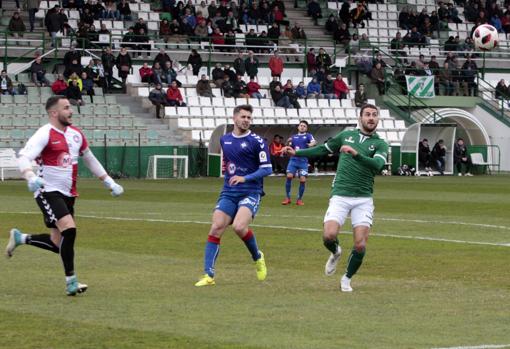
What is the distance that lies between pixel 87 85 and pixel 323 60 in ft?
40.1

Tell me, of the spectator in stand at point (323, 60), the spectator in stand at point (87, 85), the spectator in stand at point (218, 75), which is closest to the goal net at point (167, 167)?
the spectator in stand at point (87, 85)

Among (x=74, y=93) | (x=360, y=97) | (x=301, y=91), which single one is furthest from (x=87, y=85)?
(x=360, y=97)

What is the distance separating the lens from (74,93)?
→ 1877 inches

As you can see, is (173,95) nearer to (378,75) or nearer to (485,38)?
(378,75)

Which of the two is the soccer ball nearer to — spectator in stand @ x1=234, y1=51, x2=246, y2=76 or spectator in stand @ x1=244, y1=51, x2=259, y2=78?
spectator in stand @ x1=244, y1=51, x2=259, y2=78

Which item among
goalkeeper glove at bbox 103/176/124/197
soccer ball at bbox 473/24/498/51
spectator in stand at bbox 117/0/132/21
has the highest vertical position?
spectator in stand at bbox 117/0/132/21

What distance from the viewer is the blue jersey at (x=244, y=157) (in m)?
14.7

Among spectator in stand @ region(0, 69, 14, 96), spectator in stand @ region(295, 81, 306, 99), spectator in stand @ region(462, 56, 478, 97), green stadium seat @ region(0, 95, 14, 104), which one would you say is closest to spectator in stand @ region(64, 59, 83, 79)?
spectator in stand @ region(0, 69, 14, 96)

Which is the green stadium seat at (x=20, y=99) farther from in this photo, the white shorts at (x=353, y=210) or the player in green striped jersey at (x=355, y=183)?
the white shorts at (x=353, y=210)

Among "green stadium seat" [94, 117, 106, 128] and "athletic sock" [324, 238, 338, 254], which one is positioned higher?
"green stadium seat" [94, 117, 106, 128]

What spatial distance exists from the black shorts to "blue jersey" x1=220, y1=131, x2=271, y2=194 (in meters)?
2.29

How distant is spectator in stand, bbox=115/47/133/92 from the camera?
165 ft

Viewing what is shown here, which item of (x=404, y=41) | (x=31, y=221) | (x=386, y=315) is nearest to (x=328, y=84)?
(x=404, y=41)

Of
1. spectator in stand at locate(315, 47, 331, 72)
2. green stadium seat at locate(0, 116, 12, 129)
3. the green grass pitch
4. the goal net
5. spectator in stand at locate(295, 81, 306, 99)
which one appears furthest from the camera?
spectator in stand at locate(315, 47, 331, 72)
